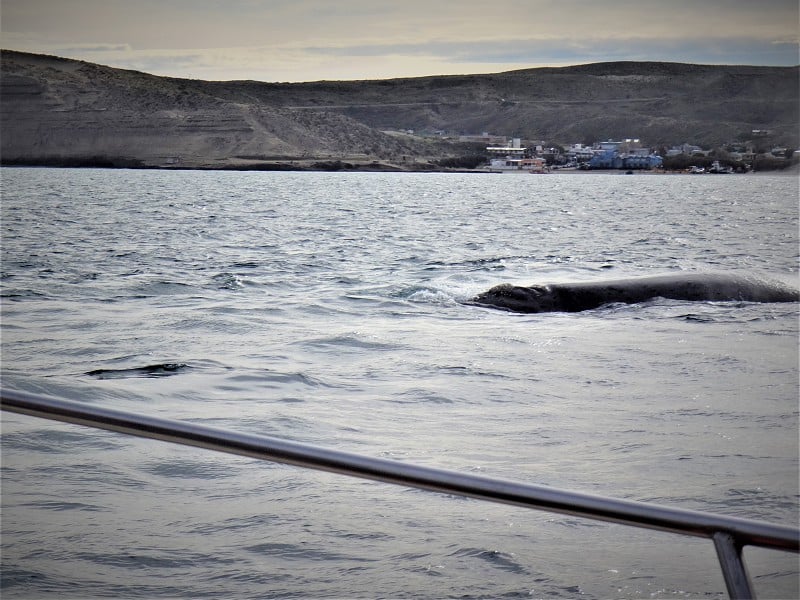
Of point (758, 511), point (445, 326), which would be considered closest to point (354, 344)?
point (445, 326)

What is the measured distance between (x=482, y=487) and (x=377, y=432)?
621 cm

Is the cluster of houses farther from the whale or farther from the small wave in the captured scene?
the small wave

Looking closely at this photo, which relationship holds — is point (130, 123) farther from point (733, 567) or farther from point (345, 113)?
point (733, 567)

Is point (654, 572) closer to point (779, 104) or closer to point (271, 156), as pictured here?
point (271, 156)

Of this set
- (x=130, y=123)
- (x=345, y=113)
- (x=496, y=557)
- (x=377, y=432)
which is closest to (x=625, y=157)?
(x=345, y=113)

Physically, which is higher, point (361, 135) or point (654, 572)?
point (361, 135)

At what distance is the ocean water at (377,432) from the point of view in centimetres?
477

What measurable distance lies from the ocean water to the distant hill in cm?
12922

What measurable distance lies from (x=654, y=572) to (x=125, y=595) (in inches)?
105

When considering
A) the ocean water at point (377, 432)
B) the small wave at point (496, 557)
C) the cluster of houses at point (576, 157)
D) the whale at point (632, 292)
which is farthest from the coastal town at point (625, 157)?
the small wave at point (496, 557)

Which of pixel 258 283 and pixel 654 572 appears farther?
pixel 258 283

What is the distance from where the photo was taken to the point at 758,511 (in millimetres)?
5879

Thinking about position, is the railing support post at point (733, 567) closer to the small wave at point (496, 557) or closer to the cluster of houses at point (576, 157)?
the small wave at point (496, 557)

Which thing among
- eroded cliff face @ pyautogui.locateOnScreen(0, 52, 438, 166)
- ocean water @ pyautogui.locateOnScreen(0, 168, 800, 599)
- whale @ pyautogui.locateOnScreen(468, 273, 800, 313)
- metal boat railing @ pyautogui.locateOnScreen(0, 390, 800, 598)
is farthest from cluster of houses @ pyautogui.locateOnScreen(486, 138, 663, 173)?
metal boat railing @ pyautogui.locateOnScreen(0, 390, 800, 598)
